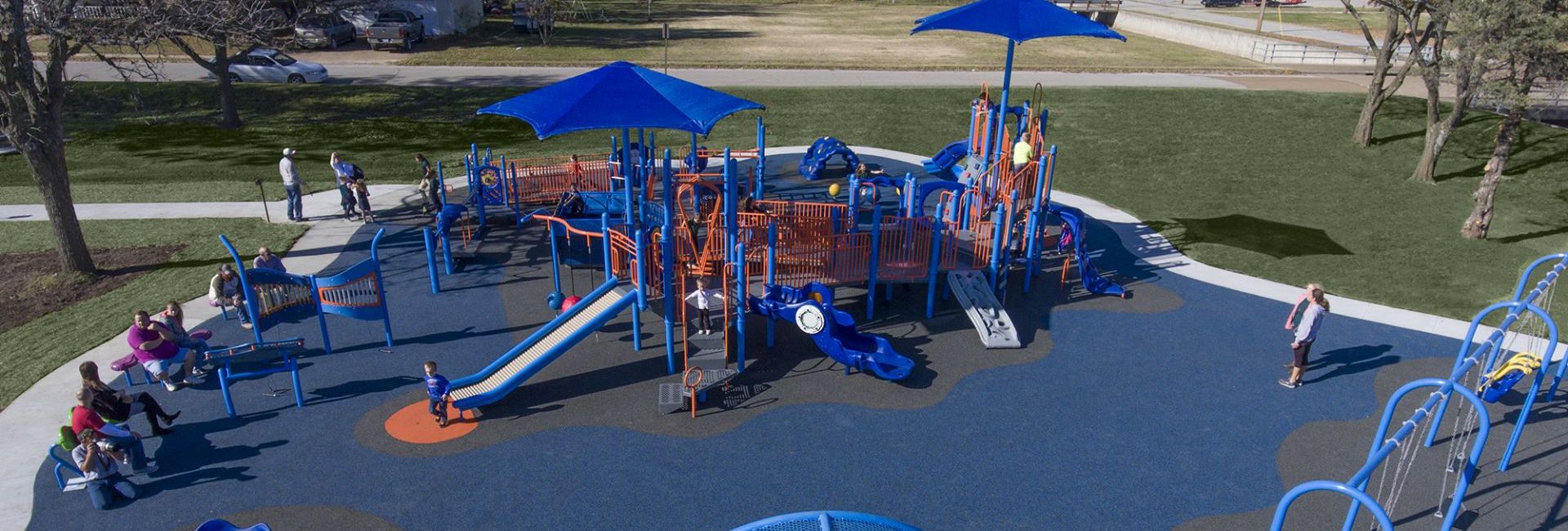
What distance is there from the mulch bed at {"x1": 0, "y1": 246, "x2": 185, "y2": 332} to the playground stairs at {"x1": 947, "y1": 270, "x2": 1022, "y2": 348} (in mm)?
16107

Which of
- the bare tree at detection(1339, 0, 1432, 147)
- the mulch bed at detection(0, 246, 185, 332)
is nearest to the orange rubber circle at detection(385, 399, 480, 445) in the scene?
the mulch bed at detection(0, 246, 185, 332)

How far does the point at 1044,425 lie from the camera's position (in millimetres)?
11906

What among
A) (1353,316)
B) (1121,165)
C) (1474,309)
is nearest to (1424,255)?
(1474,309)

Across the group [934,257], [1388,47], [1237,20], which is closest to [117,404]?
[934,257]

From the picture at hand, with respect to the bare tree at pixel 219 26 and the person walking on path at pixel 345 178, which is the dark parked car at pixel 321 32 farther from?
the person walking on path at pixel 345 178

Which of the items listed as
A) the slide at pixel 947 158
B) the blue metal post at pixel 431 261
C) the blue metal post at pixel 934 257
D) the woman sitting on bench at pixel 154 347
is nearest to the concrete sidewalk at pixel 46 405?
the woman sitting on bench at pixel 154 347

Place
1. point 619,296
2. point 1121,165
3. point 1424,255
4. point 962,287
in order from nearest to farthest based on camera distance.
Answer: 1. point 619,296
2. point 962,287
3. point 1424,255
4. point 1121,165

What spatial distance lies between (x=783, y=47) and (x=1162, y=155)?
26.6 meters

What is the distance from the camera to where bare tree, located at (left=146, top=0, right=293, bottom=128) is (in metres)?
18.8

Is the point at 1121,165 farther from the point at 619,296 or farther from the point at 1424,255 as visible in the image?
the point at 619,296

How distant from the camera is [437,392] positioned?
37.8 ft

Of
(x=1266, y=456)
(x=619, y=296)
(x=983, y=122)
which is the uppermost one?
(x=983, y=122)

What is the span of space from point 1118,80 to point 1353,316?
25139mm

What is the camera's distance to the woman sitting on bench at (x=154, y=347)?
12219mm
